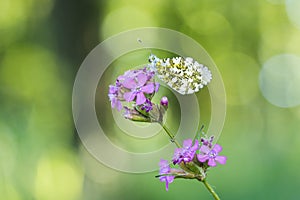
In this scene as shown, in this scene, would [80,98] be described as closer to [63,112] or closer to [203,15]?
[63,112]

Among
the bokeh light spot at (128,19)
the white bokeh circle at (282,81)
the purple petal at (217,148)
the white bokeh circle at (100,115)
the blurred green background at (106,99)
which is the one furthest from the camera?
Result: the white bokeh circle at (282,81)

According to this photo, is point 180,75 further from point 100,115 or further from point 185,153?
point 100,115

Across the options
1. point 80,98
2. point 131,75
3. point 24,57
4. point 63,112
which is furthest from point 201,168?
point 24,57

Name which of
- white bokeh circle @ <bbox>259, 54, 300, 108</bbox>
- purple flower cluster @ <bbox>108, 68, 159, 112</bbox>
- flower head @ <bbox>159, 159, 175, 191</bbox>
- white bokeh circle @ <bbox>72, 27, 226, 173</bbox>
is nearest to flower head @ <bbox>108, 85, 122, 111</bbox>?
purple flower cluster @ <bbox>108, 68, 159, 112</bbox>

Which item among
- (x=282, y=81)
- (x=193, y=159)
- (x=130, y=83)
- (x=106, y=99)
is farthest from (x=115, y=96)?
(x=282, y=81)

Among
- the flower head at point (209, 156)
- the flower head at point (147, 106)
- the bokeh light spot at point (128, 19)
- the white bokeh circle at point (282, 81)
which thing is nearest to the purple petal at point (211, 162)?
the flower head at point (209, 156)

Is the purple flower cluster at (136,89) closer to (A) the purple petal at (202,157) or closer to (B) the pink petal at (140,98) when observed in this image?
(B) the pink petal at (140,98)
